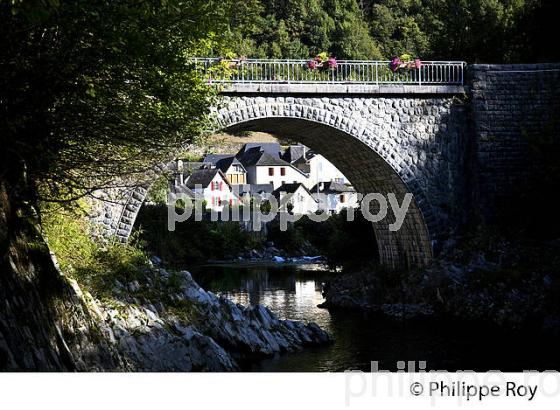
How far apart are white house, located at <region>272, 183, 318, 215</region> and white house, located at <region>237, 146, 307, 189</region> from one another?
381 cm

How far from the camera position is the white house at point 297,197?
187 ft

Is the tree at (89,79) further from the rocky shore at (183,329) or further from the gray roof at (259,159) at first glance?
the gray roof at (259,159)

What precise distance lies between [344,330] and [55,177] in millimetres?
8993

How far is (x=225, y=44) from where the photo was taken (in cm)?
1420

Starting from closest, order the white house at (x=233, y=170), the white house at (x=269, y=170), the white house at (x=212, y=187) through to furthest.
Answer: the white house at (x=212, y=187), the white house at (x=233, y=170), the white house at (x=269, y=170)

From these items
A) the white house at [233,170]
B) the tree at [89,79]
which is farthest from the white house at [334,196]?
the tree at [89,79]

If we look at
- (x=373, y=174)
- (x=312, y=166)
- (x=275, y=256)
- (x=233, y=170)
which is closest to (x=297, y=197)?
(x=233, y=170)

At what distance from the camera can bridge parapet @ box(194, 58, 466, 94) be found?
58.3ft

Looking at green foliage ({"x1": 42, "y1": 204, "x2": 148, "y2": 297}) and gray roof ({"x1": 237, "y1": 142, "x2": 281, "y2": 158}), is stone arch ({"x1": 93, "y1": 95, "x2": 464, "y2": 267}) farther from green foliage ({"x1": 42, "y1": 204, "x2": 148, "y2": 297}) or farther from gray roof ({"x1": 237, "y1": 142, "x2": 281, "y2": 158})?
gray roof ({"x1": 237, "y1": 142, "x2": 281, "y2": 158})

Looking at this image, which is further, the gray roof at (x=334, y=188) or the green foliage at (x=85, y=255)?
the gray roof at (x=334, y=188)

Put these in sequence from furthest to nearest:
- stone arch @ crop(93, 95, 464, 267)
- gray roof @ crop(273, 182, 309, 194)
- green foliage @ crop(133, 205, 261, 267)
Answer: gray roof @ crop(273, 182, 309, 194)
green foliage @ crop(133, 205, 261, 267)
stone arch @ crop(93, 95, 464, 267)

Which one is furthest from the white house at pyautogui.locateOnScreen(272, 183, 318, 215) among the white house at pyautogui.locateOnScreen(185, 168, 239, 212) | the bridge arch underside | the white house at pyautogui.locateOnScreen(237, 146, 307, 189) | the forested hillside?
the bridge arch underside

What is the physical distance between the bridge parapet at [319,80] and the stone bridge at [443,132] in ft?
0.16
